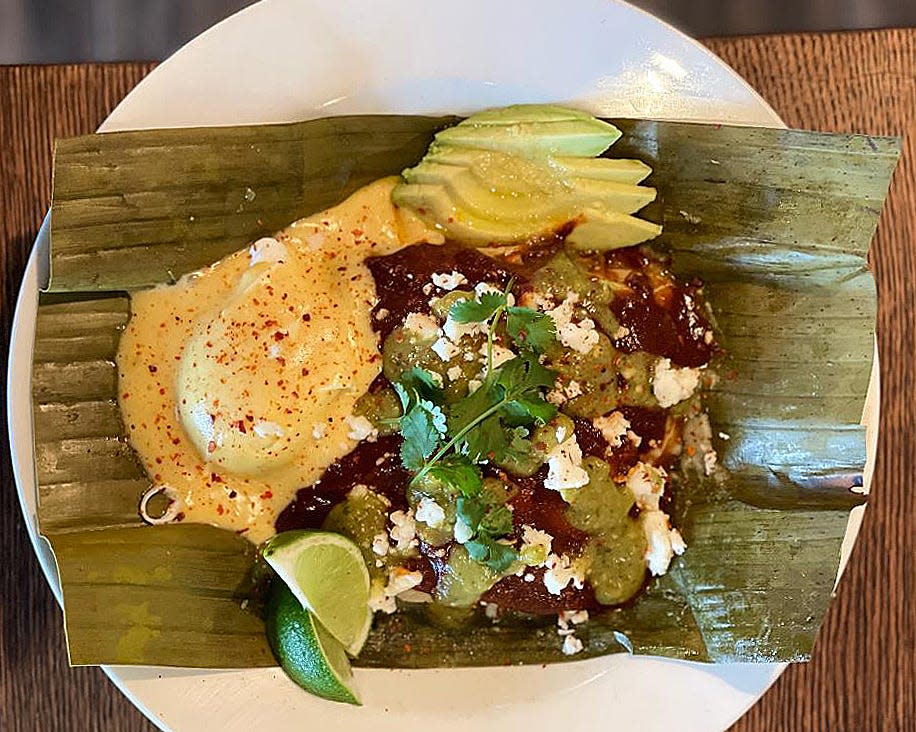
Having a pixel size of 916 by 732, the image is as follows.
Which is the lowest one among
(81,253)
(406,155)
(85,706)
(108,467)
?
(85,706)

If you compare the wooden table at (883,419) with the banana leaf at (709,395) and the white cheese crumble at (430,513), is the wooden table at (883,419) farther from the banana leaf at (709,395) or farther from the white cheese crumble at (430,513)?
the white cheese crumble at (430,513)

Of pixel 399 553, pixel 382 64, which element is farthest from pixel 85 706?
pixel 382 64

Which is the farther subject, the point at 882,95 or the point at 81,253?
the point at 882,95

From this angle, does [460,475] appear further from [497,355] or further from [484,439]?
[497,355]

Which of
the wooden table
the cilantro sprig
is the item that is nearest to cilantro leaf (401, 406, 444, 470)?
the cilantro sprig

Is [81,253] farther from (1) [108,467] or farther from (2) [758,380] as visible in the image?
(2) [758,380]

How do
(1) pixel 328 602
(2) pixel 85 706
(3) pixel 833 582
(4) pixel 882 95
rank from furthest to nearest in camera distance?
1. (4) pixel 882 95
2. (2) pixel 85 706
3. (3) pixel 833 582
4. (1) pixel 328 602

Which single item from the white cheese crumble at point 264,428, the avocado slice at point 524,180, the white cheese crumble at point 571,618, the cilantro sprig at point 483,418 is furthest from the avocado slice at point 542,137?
the white cheese crumble at point 571,618

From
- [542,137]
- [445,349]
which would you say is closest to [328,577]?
[445,349]
